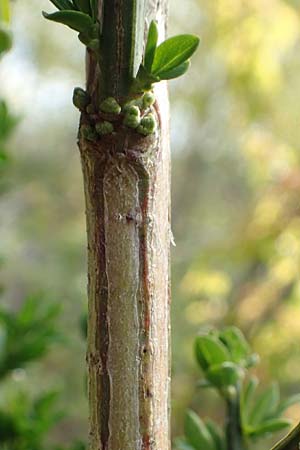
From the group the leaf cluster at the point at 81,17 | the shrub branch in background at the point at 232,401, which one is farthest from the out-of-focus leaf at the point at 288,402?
the leaf cluster at the point at 81,17

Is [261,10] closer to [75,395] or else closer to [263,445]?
[263,445]

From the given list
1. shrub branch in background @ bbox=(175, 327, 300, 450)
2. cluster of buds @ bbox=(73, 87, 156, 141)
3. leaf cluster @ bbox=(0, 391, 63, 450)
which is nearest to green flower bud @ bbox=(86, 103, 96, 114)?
cluster of buds @ bbox=(73, 87, 156, 141)

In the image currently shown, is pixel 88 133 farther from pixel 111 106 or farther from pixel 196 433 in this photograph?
pixel 196 433

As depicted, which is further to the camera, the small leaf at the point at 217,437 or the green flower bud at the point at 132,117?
the small leaf at the point at 217,437

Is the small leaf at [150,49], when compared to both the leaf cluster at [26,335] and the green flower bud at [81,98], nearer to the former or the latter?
the green flower bud at [81,98]

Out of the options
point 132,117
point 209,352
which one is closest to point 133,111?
point 132,117

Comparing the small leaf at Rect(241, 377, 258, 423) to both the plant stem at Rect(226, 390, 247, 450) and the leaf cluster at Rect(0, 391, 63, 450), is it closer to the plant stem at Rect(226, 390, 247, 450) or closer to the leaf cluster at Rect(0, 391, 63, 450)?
the plant stem at Rect(226, 390, 247, 450)
